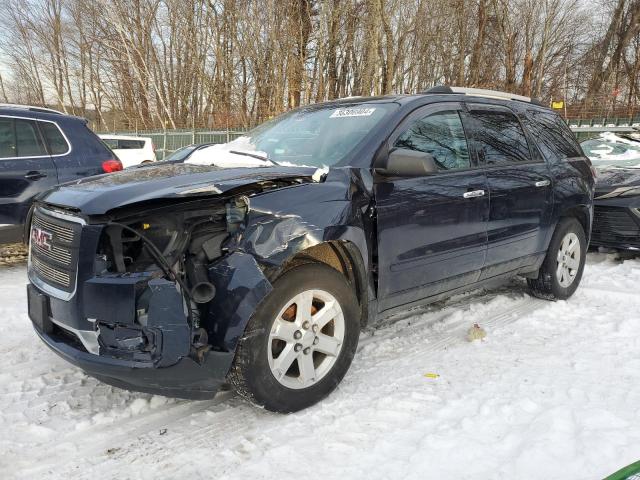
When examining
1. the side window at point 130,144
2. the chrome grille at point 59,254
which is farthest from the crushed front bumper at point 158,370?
the side window at point 130,144

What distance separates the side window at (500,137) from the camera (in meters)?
4.07

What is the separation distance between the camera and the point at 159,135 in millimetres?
24516

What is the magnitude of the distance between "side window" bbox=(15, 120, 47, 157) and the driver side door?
459cm

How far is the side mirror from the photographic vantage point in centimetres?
315

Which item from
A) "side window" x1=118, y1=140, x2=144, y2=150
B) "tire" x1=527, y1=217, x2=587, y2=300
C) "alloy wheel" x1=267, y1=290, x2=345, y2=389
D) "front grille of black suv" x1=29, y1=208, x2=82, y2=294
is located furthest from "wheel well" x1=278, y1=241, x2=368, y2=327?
"side window" x1=118, y1=140, x2=144, y2=150

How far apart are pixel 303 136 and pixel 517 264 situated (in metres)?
2.24

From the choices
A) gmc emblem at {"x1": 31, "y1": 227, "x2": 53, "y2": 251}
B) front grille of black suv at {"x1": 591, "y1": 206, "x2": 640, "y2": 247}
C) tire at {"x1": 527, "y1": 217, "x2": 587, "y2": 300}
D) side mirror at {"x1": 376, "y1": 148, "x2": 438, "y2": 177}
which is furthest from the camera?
front grille of black suv at {"x1": 591, "y1": 206, "x2": 640, "y2": 247}

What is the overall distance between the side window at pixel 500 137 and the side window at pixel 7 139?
16.4 ft

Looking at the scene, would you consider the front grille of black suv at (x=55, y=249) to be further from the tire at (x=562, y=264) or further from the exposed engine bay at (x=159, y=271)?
the tire at (x=562, y=264)

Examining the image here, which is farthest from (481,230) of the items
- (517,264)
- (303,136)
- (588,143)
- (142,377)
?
(588,143)

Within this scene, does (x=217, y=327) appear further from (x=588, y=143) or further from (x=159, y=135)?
(x=159, y=135)

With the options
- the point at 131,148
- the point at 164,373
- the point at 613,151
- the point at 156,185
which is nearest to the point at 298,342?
the point at 164,373

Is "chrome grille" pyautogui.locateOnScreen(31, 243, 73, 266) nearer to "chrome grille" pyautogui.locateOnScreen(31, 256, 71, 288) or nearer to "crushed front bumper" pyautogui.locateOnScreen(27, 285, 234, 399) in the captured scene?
"chrome grille" pyautogui.locateOnScreen(31, 256, 71, 288)

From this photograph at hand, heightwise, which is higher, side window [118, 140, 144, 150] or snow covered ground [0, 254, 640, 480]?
side window [118, 140, 144, 150]
